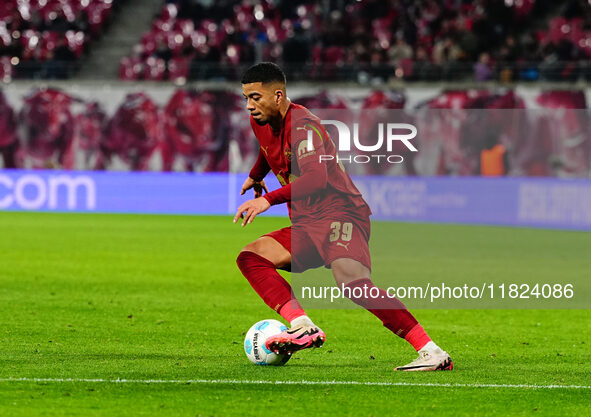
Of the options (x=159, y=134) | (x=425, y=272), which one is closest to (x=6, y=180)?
(x=159, y=134)

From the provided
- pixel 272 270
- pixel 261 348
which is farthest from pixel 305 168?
pixel 261 348

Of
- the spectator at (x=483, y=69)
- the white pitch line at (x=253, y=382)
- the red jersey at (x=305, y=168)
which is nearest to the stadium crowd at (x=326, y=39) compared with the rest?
the spectator at (x=483, y=69)

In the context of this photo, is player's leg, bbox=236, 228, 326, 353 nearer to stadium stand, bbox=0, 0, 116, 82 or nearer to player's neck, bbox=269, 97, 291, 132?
player's neck, bbox=269, 97, 291, 132

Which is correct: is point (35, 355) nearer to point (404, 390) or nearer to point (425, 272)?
point (404, 390)

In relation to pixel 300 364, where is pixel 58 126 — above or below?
above

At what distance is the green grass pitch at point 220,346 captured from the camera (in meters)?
5.87

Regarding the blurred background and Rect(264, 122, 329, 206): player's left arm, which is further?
the blurred background

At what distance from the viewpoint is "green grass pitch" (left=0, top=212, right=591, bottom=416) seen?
19.3ft

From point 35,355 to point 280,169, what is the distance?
205 centimetres

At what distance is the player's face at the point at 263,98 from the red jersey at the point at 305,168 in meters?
0.12

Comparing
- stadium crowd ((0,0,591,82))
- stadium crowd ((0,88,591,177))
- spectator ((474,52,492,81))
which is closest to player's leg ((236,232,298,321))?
stadium crowd ((0,88,591,177))

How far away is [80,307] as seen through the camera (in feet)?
33.7

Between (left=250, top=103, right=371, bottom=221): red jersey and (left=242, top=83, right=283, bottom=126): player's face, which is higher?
(left=242, top=83, right=283, bottom=126): player's face

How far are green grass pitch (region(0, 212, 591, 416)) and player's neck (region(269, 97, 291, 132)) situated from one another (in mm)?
1523
